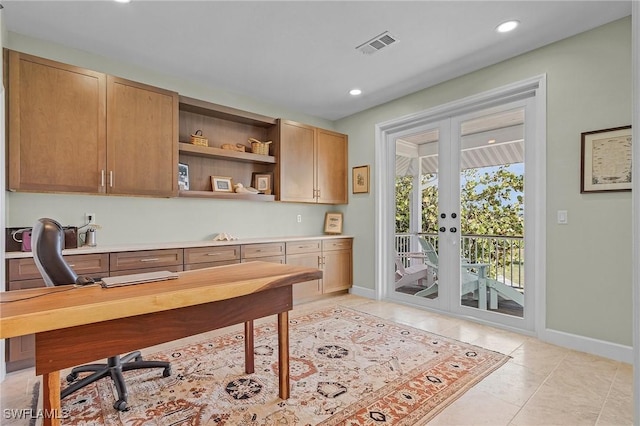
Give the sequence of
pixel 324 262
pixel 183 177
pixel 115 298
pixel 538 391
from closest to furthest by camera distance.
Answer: pixel 115 298
pixel 538 391
pixel 183 177
pixel 324 262

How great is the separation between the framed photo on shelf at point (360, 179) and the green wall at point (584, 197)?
6.79ft

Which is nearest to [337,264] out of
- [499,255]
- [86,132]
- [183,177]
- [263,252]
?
[263,252]

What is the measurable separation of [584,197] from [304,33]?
110 inches

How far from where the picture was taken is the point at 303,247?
433 centimetres

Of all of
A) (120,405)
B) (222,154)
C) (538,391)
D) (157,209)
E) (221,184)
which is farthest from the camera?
(221,184)

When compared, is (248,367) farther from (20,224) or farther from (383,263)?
(383,263)

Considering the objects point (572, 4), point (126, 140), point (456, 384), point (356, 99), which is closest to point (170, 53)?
point (126, 140)

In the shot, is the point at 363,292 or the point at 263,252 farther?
the point at 363,292

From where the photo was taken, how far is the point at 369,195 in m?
4.71

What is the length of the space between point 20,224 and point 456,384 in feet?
12.4

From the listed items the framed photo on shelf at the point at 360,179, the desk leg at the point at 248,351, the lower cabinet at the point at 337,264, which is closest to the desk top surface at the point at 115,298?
the desk leg at the point at 248,351

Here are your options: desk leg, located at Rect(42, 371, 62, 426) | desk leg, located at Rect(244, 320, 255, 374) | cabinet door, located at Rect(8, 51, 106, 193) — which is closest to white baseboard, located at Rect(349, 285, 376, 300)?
desk leg, located at Rect(244, 320, 255, 374)

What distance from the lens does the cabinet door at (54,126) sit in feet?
8.38

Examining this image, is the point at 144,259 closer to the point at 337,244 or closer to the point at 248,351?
the point at 248,351
